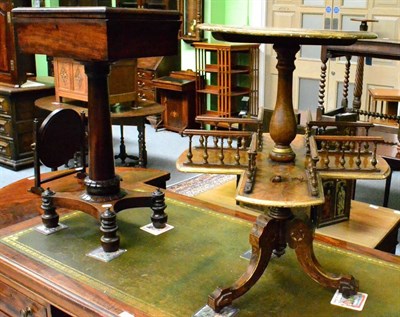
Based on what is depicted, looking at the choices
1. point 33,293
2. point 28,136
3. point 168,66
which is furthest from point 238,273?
point 168,66

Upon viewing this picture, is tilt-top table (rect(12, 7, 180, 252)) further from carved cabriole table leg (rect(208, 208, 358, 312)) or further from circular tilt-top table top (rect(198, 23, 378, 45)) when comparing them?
carved cabriole table leg (rect(208, 208, 358, 312))

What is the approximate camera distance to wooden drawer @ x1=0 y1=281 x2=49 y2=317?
142 cm

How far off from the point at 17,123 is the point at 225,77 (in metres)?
2.24

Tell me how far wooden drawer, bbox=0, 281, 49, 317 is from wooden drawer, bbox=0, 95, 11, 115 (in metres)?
3.28

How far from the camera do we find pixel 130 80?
450 cm

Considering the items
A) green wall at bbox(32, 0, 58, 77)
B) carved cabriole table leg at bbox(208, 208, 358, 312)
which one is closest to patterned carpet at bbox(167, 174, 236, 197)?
green wall at bbox(32, 0, 58, 77)

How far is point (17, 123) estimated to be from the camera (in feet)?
15.2

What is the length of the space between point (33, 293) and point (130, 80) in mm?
3262

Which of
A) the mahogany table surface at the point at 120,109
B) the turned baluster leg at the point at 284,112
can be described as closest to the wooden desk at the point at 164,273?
the turned baluster leg at the point at 284,112

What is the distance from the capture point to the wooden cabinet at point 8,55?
4531mm

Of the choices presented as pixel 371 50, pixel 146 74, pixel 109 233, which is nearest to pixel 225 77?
pixel 146 74

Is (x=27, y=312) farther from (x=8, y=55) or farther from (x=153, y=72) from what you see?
(x=153, y=72)

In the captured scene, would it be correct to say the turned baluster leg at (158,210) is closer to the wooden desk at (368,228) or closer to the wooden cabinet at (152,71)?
the wooden desk at (368,228)

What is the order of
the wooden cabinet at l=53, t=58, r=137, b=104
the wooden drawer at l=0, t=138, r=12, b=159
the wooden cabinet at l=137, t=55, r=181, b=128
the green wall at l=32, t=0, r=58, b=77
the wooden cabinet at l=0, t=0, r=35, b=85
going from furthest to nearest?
the wooden cabinet at l=137, t=55, r=181, b=128, the green wall at l=32, t=0, r=58, b=77, the wooden drawer at l=0, t=138, r=12, b=159, the wooden cabinet at l=0, t=0, r=35, b=85, the wooden cabinet at l=53, t=58, r=137, b=104
